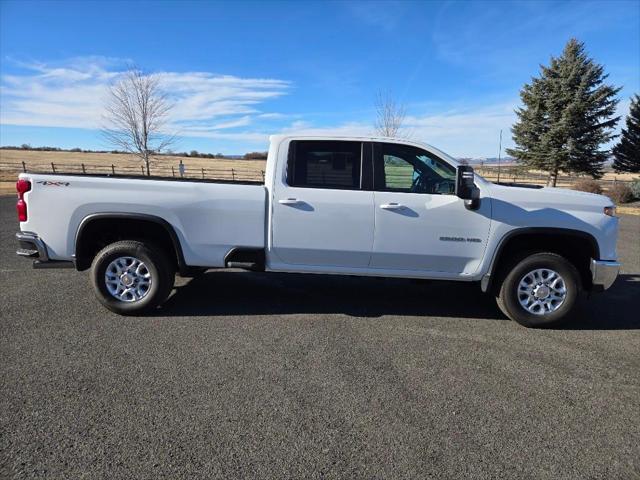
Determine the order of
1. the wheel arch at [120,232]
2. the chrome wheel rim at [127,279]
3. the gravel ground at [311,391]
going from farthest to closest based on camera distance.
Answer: the chrome wheel rim at [127,279], the wheel arch at [120,232], the gravel ground at [311,391]

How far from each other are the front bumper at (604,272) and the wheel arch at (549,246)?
108 mm

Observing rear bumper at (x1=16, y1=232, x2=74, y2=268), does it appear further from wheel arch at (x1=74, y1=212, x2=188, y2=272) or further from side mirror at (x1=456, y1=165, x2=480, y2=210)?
side mirror at (x1=456, y1=165, x2=480, y2=210)

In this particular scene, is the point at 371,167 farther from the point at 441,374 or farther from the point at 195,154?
the point at 195,154

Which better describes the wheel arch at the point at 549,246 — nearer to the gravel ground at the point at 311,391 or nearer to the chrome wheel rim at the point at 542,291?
the chrome wheel rim at the point at 542,291

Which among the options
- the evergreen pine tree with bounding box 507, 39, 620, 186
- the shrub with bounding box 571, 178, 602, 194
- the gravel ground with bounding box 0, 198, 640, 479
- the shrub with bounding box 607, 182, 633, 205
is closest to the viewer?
the gravel ground with bounding box 0, 198, 640, 479

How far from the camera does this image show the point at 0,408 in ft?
9.16

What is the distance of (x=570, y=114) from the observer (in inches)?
1040

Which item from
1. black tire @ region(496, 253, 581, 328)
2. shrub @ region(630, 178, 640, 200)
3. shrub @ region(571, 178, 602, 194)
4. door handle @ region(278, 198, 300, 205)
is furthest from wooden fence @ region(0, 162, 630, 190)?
black tire @ region(496, 253, 581, 328)

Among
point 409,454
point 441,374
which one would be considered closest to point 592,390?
point 441,374

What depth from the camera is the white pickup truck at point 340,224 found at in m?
4.30

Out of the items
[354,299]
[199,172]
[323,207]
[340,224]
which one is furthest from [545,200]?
[199,172]

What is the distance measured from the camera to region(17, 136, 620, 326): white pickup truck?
4.30 m

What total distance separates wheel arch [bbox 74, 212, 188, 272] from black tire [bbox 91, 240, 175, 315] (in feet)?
0.50

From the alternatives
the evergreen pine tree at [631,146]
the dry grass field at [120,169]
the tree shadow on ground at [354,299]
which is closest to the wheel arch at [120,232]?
the tree shadow on ground at [354,299]
